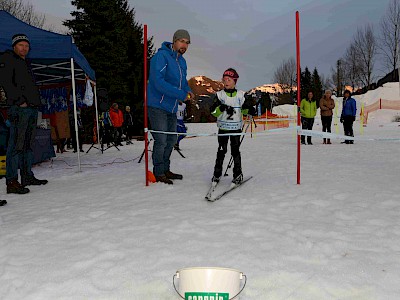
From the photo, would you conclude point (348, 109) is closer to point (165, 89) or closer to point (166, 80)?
point (166, 80)

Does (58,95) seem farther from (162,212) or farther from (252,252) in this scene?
(252,252)

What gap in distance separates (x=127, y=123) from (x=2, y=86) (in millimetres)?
12416

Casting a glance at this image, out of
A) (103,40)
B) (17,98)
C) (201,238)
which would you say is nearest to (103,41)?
(103,40)

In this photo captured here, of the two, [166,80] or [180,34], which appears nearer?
[180,34]

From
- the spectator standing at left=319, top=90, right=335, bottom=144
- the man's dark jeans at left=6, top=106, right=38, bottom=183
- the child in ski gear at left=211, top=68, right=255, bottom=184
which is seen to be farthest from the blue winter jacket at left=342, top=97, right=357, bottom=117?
the man's dark jeans at left=6, top=106, right=38, bottom=183

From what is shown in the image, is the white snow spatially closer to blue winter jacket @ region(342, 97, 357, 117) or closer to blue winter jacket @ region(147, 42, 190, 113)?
blue winter jacket @ region(147, 42, 190, 113)

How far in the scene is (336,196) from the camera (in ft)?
14.8

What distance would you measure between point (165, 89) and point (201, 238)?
112 inches

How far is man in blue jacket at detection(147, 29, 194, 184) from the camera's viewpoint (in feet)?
17.7

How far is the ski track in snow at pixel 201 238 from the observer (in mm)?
2262

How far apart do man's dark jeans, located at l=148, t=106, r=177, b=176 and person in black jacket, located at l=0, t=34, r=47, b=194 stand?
5.86 ft

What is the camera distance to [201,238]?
3.10 m

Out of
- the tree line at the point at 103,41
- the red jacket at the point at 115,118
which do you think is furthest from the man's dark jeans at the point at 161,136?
the tree line at the point at 103,41

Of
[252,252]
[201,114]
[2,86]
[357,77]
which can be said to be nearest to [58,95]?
[2,86]
